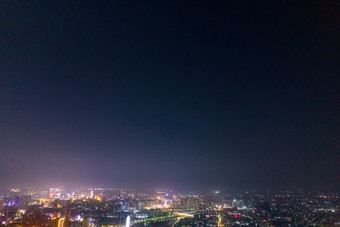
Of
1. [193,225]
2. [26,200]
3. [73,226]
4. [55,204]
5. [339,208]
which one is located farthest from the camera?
[26,200]

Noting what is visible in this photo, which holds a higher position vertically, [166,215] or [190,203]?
[190,203]

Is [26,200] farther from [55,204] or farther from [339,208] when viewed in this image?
[339,208]

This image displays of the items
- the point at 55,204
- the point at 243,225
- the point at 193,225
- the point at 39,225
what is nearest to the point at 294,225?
the point at 243,225

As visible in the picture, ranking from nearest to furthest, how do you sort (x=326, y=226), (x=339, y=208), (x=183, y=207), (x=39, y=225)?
(x=39, y=225)
(x=326, y=226)
(x=339, y=208)
(x=183, y=207)

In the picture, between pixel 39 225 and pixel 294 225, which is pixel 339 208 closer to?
pixel 294 225

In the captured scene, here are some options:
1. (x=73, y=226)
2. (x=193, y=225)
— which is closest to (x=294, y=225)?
(x=193, y=225)

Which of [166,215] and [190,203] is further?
[190,203]

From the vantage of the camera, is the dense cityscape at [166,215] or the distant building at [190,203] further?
the distant building at [190,203]

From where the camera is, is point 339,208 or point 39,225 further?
point 339,208

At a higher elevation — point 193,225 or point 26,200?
point 26,200

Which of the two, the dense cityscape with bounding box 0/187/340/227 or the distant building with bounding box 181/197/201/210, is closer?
the dense cityscape with bounding box 0/187/340/227
